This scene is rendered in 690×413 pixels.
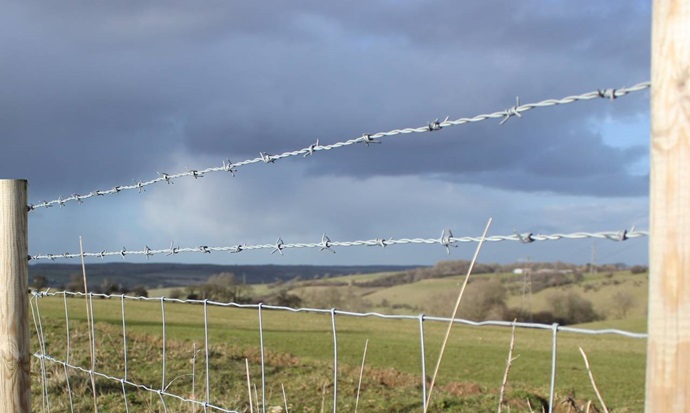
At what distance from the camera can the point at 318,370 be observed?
24.9 ft

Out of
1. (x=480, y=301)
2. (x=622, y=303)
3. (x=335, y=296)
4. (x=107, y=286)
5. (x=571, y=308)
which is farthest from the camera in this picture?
(x=622, y=303)

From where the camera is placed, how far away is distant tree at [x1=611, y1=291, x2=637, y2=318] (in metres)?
30.6

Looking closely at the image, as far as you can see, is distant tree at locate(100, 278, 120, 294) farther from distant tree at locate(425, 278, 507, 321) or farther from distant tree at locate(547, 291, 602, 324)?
distant tree at locate(547, 291, 602, 324)

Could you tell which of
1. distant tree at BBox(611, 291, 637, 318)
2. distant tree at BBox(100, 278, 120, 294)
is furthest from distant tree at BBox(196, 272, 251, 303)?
distant tree at BBox(611, 291, 637, 318)

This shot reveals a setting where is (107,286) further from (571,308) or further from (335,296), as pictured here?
(571,308)

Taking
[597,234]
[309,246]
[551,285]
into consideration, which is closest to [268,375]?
[309,246]

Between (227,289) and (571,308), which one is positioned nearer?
(227,289)

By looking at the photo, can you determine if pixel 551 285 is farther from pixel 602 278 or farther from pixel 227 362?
pixel 227 362

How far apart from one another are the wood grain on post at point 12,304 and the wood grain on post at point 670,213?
2.93m

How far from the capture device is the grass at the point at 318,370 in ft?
19.1

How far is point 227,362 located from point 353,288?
68.4 feet

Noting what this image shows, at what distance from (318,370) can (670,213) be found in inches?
253

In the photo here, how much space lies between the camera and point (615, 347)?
64.2 ft

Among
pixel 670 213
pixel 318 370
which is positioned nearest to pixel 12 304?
pixel 670 213
